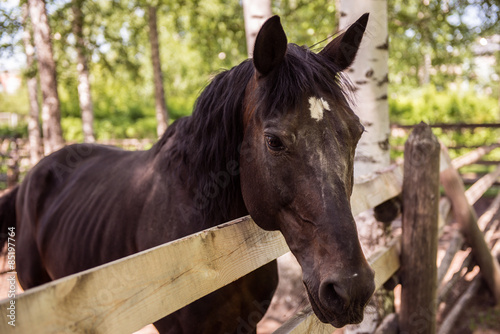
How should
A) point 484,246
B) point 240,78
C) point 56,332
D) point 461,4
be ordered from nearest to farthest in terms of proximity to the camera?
point 56,332, point 240,78, point 484,246, point 461,4

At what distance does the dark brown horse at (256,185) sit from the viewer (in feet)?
4.60

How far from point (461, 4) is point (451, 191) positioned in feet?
17.6

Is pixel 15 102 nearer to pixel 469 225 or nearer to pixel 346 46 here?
pixel 469 225

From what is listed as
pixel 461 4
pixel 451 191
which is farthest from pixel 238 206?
pixel 461 4

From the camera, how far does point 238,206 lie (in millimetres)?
1959

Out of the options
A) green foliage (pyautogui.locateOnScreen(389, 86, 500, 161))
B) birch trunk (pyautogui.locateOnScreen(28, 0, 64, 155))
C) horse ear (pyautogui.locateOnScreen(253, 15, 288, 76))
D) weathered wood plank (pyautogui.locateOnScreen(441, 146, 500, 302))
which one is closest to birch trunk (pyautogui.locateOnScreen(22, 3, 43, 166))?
birch trunk (pyautogui.locateOnScreen(28, 0, 64, 155))

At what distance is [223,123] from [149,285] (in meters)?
0.95

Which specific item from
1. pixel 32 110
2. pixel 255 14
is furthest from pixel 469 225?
pixel 32 110

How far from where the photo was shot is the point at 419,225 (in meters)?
2.70

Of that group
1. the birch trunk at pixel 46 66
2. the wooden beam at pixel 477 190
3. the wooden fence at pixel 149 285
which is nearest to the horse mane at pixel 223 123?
the wooden fence at pixel 149 285

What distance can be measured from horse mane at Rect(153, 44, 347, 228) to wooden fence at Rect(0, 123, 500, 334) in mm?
299

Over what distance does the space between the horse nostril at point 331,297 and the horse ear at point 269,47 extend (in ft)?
2.93

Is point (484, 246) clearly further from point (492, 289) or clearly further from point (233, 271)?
point (233, 271)

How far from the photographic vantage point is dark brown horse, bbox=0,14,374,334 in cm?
140
